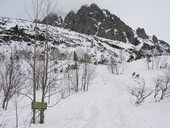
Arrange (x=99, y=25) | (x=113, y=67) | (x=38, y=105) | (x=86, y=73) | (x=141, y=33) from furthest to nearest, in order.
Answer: (x=141, y=33) < (x=99, y=25) < (x=113, y=67) < (x=86, y=73) < (x=38, y=105)

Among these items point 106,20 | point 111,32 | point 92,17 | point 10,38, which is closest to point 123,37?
point 111,32

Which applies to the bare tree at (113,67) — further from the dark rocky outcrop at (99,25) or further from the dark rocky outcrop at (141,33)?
the dark rocky outcrop at (141,33)

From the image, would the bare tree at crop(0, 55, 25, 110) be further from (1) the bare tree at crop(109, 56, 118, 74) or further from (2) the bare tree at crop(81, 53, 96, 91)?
(1) the bare tree at crop(109, 56, 118, 74)

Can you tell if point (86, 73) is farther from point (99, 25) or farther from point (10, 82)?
point (99, 25)

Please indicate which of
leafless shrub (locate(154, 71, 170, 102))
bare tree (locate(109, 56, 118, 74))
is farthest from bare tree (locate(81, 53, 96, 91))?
bare tree (locate(109, 56, 118, 74))

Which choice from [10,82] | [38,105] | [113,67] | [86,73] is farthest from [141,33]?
[38,105]

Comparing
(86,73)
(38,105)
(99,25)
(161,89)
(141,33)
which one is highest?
(99,25)

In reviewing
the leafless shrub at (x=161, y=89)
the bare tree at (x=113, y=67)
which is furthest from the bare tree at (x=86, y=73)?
the bare tree at (x=113, y=67)

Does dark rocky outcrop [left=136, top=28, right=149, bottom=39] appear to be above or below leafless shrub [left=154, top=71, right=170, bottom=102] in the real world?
above

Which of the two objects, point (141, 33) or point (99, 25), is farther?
point (141, 33)

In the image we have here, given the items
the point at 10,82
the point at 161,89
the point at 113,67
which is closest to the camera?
the point at 10,82

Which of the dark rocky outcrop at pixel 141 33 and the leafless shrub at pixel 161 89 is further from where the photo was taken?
the dark rocky outcrop at pixel 141 33

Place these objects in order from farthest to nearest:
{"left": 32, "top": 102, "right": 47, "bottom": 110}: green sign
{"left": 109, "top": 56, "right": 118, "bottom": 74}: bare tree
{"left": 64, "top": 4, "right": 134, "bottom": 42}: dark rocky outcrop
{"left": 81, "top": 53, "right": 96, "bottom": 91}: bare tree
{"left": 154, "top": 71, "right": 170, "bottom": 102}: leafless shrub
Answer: {"left": 64, "top": 4, "right": 134, "bottom": 42}: dark rocky outcrop, {"left": 109, "top": 56, "right": 118, "bottom": 74}: bare tree, {"left": 81, "top": 53, "right": 96, "bottom": 91}: bare tree, {"left": 154, "top": 71, "right": 170, "bottom": 102}: leafless shrub, {"left": 32, "top": 102, "right": 47, "bottom": 110}: green sign

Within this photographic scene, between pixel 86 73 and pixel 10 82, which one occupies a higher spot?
pixel 10 82
